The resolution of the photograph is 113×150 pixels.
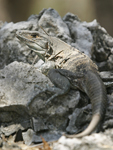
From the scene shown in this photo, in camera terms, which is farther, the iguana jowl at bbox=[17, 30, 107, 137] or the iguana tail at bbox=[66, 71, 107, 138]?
the iguana jowl at bbox=[17, 30, 107, 137]

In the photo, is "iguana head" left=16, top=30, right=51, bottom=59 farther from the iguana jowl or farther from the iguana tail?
the iguana tail

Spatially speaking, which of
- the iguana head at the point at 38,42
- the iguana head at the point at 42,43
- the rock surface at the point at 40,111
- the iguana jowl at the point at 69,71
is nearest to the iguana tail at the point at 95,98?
the iguana jowl at the point at 69,71

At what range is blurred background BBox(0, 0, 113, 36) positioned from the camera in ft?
19.8

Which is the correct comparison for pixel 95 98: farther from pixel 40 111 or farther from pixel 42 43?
pixel 42 43

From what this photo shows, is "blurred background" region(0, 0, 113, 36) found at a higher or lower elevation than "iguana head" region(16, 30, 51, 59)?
higher

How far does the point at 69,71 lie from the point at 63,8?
3.58 m

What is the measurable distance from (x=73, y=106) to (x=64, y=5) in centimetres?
420

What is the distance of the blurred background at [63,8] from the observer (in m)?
6.03

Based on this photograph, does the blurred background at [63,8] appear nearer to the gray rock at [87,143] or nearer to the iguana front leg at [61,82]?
the iguana front leg at [61,82]

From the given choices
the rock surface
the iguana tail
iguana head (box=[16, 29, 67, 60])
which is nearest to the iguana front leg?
the rock surface

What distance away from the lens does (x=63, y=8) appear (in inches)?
245

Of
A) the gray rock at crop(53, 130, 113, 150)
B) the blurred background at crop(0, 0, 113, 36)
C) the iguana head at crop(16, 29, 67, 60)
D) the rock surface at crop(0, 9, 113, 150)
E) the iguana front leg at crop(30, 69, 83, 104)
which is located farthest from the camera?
the blurred background at crop(0, 0, 113, 36)

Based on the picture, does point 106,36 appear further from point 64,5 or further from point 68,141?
point 68,141

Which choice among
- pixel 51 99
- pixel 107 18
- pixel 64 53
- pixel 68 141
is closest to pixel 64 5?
pixel 107 18
